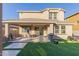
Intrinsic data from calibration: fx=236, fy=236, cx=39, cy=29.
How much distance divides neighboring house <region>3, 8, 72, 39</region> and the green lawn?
0.60 m

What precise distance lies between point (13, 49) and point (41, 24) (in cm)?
242

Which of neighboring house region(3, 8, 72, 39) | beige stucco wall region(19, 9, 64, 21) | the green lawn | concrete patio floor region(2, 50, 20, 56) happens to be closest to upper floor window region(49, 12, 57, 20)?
neighboring house region(3, 8, 72, 39)

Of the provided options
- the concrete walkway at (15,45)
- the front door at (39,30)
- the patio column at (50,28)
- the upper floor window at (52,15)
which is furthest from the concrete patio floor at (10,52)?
the upper floor window at (52,15)

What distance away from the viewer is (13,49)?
39.6 ft

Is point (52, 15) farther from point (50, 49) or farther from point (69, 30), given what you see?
point (50, 49)

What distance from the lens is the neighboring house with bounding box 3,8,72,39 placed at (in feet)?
41.8

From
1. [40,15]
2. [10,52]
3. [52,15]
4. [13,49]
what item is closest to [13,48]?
[13,49]

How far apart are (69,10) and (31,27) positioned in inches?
95.6

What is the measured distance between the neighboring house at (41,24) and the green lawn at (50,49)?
60 cm

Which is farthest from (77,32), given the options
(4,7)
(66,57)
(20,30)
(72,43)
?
(4,7)

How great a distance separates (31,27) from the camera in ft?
44.0

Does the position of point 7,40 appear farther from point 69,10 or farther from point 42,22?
Result: point 69,10

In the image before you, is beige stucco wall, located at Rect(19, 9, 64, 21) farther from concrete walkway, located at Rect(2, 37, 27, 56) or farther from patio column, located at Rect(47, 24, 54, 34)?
concrete walkway, located at Rect(2, 37, 27, 56)

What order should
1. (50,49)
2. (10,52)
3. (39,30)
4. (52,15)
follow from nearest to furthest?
(10,52), (50,49), (39,30), (52,15)
